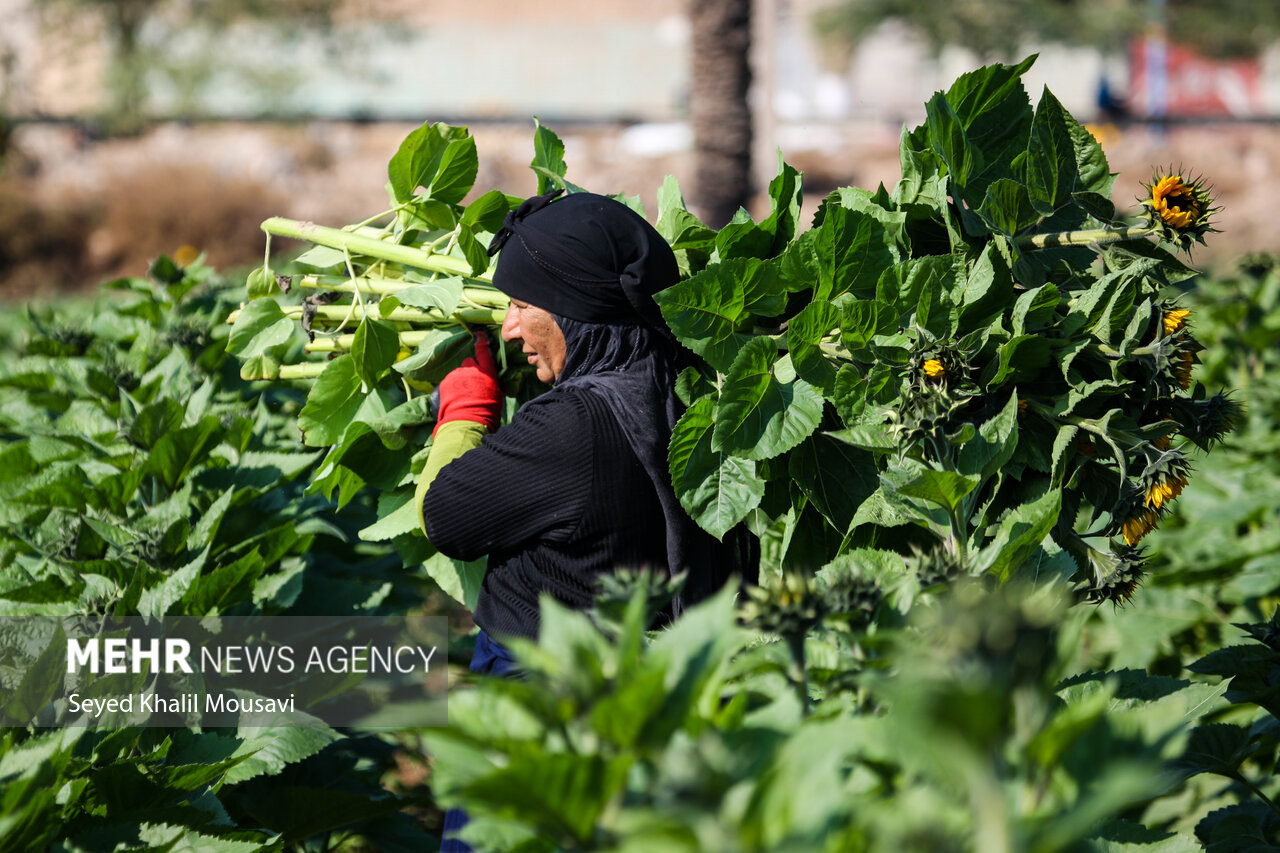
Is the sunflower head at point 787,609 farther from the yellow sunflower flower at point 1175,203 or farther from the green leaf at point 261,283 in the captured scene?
the green leaf at point 261,283

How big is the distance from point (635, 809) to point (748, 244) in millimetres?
1377

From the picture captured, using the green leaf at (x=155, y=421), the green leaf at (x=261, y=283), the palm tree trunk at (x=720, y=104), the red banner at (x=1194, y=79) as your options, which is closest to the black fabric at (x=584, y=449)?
the green leaf at (x=261, y=283)

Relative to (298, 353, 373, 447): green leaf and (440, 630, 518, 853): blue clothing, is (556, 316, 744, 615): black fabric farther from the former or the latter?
(298, 353, 373, 447): green leaf

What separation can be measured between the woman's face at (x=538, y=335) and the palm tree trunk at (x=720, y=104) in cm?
893

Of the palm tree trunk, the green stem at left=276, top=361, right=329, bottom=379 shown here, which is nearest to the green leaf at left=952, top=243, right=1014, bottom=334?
the green stem at left=276, top=361, right=329, bottom=379

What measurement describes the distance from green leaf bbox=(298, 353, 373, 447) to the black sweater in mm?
492

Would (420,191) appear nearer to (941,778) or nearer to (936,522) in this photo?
(936,522)

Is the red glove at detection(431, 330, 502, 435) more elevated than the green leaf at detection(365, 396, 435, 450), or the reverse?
the red glove at detection(431, 330, 502, 435)

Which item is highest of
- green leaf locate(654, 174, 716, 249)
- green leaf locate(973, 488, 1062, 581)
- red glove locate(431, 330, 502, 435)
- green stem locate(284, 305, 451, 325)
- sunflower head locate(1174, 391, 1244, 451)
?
green leaf locate(654, 174, 716, 249)

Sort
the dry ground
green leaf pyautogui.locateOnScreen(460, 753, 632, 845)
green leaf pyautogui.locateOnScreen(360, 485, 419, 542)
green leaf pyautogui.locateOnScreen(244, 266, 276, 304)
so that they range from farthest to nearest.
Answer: the dry ground
green leaf pyautogui.locateOnScreen(244, 266, 276, 304)
green leaf pyautogui.locateOnScreen(360, 485, 419, 542)
green leaf pyautogui.locateOnScreen(460, 753, 632, 845)

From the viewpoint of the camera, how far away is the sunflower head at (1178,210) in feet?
6.20

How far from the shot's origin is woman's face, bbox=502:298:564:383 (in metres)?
2.19

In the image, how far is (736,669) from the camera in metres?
1.35

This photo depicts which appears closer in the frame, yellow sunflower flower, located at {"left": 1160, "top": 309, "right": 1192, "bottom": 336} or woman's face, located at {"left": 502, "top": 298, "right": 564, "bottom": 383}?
yellow sunflower flower, located at {"left": 1160, "top": 309, "right": 1192, "bottom": 336}
